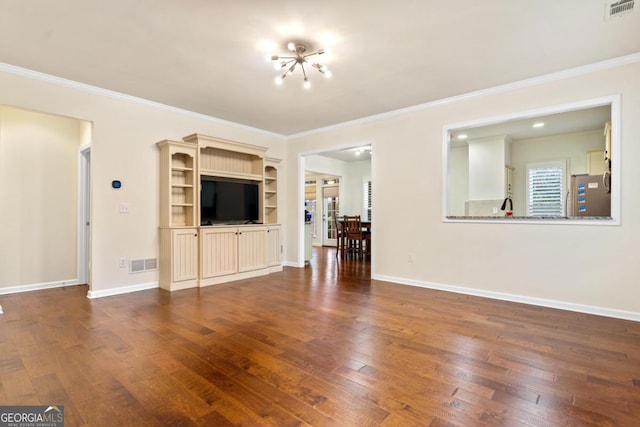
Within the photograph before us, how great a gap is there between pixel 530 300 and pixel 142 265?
5230 millimetres

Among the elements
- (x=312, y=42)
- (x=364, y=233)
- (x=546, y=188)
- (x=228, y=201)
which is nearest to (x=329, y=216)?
(x=364, y=233)

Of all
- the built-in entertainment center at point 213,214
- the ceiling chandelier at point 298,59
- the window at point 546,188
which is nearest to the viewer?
the ceiling chandelier at point 298,59

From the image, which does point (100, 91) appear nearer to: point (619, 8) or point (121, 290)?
point (121, 290)

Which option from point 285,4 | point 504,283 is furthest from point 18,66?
point 504,283

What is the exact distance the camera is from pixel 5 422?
1628 mm

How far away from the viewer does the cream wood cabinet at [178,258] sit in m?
4.40

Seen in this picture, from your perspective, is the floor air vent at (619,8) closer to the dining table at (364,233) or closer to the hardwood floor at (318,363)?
the hardwood floor at (318,363)

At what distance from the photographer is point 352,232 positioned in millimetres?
7633

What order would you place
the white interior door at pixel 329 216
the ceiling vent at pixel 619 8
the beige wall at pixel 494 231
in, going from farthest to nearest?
1. the white interior door at pixel 329 216
2. the beige wall at pixel 494 231
3. the ceiling vent at pixel 619 8

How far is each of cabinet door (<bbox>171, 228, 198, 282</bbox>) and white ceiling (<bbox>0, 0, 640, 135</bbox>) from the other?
1981 millimetres

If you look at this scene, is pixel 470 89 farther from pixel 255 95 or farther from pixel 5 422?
pixel 5 422

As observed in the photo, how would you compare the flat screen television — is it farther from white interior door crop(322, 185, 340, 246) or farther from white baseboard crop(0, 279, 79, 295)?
white interior door crop(322, 185, 340, 246)

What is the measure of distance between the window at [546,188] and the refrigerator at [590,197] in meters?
3.05

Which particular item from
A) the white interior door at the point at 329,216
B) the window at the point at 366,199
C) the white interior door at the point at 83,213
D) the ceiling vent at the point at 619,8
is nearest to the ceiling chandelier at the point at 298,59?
the ceiling vent at the point at 619,8
